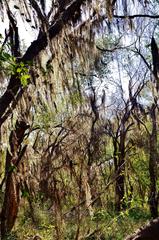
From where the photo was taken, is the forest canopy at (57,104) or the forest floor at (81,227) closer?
the forest canopy at (57,104)

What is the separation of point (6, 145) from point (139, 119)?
12.3 metres

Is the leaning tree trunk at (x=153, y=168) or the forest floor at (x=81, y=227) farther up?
the leaning tree trunk at (x=153, y=168)

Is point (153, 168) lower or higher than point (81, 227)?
higher

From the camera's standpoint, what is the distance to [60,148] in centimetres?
685

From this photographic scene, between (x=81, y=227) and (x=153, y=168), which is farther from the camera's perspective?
(x=153, y=168)

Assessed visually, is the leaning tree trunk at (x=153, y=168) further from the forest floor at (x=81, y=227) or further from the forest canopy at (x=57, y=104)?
the forest canopy at (x=57, y=104)

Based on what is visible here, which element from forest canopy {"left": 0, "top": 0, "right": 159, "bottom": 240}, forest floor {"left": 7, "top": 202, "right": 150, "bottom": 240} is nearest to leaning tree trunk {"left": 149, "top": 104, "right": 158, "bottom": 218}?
forest floor {"left": 7, "top": 202, "right": 150, "bottom": 240}

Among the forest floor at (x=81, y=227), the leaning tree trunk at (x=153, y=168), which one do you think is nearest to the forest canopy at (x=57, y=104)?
the forest floor at (x=81, y=227)

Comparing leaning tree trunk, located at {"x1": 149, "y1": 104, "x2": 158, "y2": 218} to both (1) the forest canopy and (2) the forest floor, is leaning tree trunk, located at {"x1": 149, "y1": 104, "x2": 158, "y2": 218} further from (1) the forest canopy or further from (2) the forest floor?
(1) the forest canopy

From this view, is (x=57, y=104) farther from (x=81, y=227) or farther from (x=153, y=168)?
(x=153, y=168)

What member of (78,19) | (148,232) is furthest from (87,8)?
(148,232)

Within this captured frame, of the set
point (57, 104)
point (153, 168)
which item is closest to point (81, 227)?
point (57, 104)

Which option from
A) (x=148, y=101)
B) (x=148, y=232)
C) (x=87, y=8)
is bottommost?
(x=148, y=232)

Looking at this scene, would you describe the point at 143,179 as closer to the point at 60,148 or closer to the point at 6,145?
the point at 60,148
